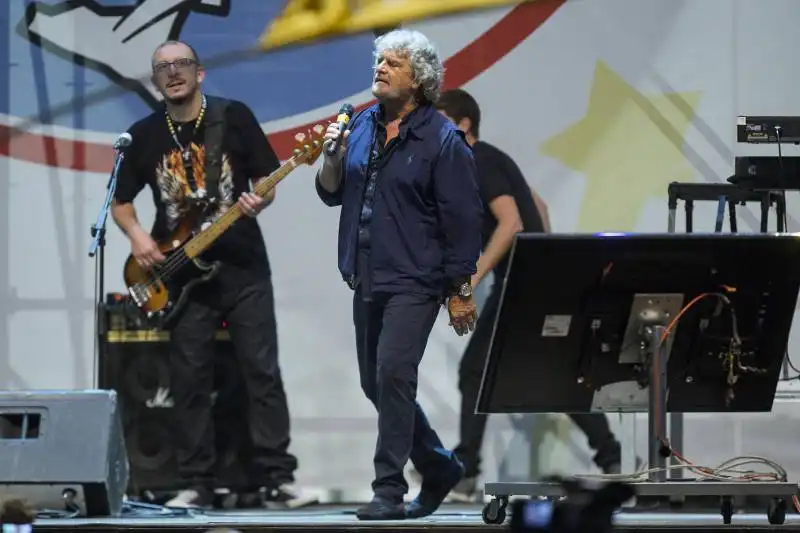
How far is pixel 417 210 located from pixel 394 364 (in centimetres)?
53

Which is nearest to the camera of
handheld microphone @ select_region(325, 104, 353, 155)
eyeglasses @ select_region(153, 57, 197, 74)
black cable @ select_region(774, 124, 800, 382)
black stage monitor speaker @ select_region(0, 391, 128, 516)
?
handheld microphone @ select_region(325, 104, 353, 155)

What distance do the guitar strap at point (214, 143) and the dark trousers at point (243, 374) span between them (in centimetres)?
38

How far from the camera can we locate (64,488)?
5.96 m

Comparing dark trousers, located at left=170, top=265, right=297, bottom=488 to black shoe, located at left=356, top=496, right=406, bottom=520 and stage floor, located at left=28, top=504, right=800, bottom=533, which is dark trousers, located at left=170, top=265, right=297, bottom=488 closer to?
stage floor, located at left=28, top=504, right=800, bottom=533

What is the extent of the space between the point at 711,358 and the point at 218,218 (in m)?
2.51

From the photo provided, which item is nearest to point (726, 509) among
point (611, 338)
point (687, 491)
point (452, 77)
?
point (687, 491)

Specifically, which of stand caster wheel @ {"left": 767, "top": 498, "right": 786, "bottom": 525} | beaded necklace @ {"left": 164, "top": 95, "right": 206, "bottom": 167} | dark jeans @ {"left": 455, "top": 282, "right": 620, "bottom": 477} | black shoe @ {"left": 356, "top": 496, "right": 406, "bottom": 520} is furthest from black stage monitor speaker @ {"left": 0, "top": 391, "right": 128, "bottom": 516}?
stand caster wheel @ {"left": 767, "top": 498, "right": 786, "bottom": 525}

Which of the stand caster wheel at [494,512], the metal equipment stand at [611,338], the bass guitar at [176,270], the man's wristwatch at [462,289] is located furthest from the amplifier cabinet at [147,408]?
the metal equipment stand at [611,338]

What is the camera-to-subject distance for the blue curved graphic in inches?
288

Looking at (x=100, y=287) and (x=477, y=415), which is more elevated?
(x=100, y=287)

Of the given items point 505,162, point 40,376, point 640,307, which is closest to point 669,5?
point 505,162

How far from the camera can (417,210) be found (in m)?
5.54

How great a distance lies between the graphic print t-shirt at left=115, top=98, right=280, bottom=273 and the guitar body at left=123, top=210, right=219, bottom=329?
0.06 m

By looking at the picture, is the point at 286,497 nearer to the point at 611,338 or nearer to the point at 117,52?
the point at 117,52
